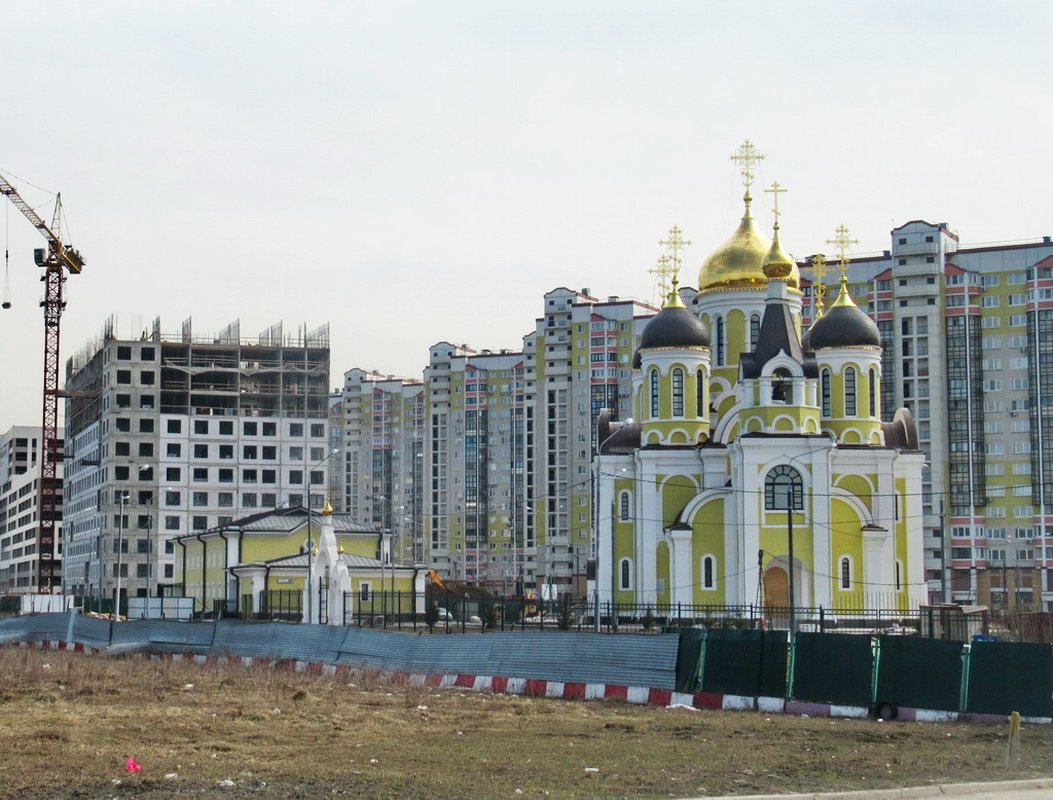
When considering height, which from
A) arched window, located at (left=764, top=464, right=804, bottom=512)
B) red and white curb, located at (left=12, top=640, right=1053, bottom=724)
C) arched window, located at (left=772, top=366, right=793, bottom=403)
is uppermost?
arched window, located at (left=772, top=366, right=793, bottom=403)

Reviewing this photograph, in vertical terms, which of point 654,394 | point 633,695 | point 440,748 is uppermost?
point 654,394

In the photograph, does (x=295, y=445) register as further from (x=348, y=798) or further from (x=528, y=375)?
(x=348, y=798)

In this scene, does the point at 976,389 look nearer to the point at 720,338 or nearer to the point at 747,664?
the point at 720,338

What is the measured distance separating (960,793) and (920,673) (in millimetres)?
8050

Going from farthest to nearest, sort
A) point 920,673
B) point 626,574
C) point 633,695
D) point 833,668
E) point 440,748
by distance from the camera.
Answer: point 626,574
point 633,695
point 833,668
point 920,673
point 440,748

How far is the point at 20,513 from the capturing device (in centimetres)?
15200

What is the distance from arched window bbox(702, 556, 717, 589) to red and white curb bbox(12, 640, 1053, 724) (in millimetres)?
24885

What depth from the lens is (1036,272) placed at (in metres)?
94.7

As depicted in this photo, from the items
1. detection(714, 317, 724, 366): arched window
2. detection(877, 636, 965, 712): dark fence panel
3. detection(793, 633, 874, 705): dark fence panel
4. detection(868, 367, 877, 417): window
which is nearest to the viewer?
detection(877, 636, 965, 712): dark fence panel

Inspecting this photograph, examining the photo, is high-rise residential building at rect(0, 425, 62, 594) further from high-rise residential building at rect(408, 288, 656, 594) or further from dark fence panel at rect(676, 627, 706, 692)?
dark fence panel at rect(676, 627, 706, 692)

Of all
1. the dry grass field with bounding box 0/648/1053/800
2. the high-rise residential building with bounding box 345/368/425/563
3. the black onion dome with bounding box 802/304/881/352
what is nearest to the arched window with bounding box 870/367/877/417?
the black onion dome with bounding box 802/304/881/352

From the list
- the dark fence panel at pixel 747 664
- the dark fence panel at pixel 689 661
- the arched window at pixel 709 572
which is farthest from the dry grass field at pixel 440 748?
the arched window at pixel 709 572

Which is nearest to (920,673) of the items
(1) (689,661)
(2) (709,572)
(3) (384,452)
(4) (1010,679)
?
(4) (1010,679)

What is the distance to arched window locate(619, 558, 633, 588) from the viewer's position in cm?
6241
